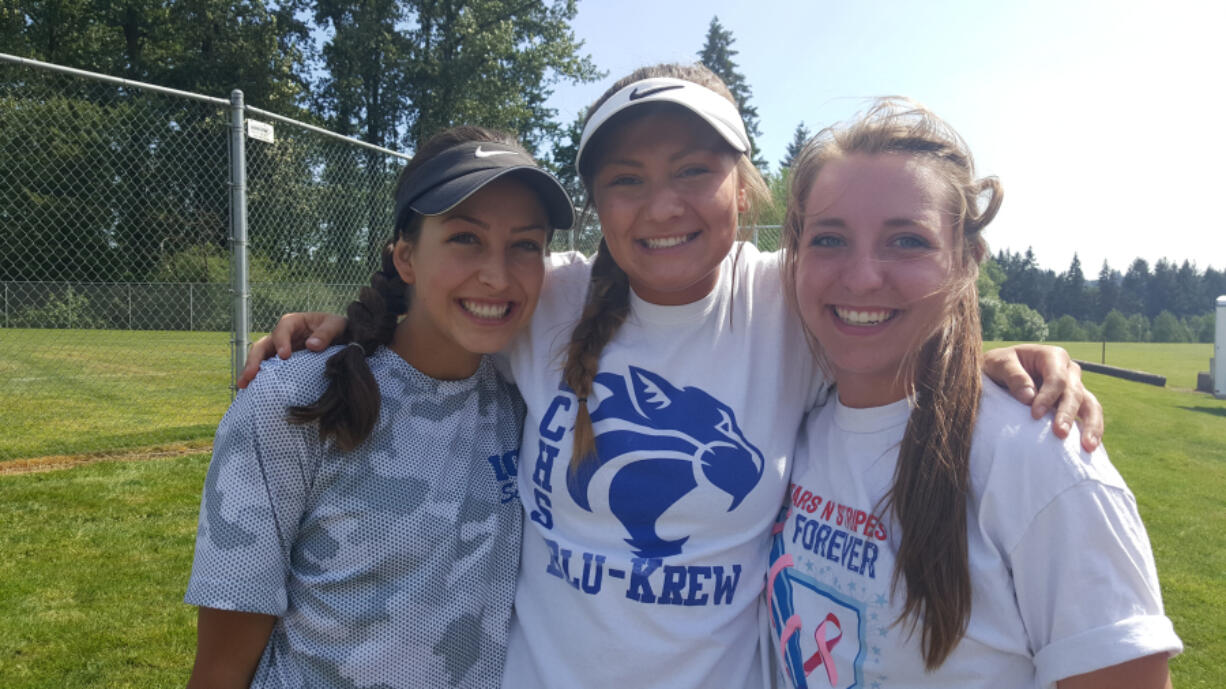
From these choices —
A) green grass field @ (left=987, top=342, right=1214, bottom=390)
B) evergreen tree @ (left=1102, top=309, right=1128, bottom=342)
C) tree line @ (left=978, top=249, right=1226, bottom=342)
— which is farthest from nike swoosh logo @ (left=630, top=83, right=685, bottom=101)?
tree line @ (left=978, top=249, right=1226, bottom=342)

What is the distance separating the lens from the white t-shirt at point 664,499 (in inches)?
68.1

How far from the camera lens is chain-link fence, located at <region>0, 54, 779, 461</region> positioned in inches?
287

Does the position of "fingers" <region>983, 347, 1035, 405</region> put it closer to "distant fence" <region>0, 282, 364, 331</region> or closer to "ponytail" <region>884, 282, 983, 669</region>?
"ponytail" <region>884, 282, 983, 669</region>

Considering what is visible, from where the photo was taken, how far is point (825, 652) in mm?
1591

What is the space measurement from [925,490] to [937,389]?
0.75ft

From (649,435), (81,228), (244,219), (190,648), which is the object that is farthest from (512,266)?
(81,228)

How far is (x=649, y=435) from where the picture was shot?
6.05 feet

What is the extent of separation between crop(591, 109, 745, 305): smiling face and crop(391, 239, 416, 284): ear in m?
0.57

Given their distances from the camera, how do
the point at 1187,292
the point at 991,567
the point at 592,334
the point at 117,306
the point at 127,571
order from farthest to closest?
the point at 1187,292
the point at 117,306
the point at 127,571
the point at 592,334
the point at 991,567

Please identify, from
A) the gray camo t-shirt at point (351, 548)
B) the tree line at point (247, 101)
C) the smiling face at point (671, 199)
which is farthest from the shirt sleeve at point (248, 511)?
the tree line at point (247, 101)

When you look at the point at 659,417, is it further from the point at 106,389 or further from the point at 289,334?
the point at 106,389

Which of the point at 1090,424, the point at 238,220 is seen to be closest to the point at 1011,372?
the point at 1090,424

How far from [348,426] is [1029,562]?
145 centimetres

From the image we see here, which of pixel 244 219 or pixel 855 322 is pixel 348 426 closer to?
pixel 855 322
